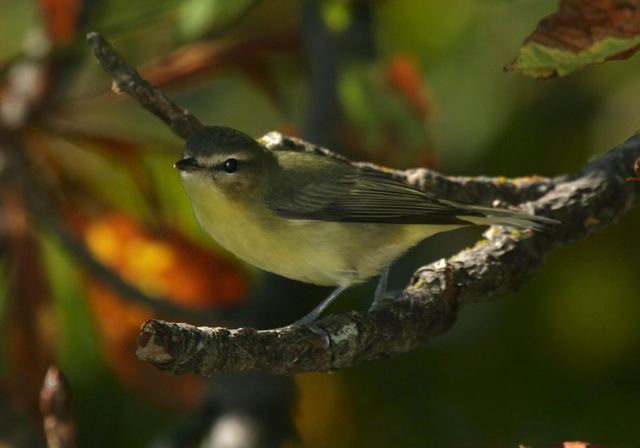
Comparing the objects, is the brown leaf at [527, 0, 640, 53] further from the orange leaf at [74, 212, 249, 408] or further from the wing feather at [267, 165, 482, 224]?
the orange leaf at [74, 212, 249, 408]

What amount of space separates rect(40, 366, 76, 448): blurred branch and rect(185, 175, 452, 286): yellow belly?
1560 mm

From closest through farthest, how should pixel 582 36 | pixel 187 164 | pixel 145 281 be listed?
pixel 582 36, pixel 187 164, pixel 145 281

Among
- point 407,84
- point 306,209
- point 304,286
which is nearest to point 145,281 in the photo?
point 306,209

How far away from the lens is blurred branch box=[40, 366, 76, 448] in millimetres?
1587

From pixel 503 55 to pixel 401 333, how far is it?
2176mm

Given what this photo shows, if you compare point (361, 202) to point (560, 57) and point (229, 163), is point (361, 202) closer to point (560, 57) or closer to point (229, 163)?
point (229, 163)

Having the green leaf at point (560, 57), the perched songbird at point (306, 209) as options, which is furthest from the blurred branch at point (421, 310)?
the green leaf at point (560, 57)

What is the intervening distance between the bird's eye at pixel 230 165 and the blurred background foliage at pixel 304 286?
0.28 m

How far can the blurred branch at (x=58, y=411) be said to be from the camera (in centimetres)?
159

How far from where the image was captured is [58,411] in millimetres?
1585

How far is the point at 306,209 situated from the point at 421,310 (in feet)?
3.84

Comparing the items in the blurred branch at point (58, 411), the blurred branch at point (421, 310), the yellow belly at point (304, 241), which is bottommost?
the blurred branch at point (58, 411)

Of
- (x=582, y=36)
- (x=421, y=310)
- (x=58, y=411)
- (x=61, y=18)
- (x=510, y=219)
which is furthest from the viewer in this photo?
(x=61, y=18)

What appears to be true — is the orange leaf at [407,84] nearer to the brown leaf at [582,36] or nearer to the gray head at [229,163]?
the gray head at [229,163]
